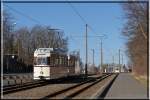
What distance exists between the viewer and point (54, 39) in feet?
251

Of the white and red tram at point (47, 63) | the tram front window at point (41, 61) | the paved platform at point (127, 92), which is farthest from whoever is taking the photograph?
the tram front window at point (41, 61)

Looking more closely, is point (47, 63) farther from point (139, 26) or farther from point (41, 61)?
point (139, 26)

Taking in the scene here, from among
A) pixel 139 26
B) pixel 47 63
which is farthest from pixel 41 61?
pixel 139 26

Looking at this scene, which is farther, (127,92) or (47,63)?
(47,63)

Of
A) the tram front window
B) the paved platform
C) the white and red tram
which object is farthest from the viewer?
the tram front window

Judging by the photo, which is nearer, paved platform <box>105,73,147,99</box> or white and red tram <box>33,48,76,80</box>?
paved platform <box>105,73,147,99</box>

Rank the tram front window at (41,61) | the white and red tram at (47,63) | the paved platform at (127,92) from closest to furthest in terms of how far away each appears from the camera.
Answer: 1. the paved platform at (127,92)
2. the white and red tram at (47,63)
3. the tram front window at (41,61)

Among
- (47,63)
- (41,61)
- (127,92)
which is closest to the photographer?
(127,92)

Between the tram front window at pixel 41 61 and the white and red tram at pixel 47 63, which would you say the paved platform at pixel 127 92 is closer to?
the white and red tram at pixel 47 63

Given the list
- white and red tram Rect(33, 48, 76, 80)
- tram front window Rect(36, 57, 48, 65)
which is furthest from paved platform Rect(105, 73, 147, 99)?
tram front window Rect(36, 57, 48, 65)

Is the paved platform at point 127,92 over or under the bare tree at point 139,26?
under

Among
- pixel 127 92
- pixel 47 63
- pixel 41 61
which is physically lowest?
pixel 127 92

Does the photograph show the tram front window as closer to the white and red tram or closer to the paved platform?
the white and red tram

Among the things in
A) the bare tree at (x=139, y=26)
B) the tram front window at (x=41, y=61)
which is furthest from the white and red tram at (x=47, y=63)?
the bare tree at (x=139, y=26)
